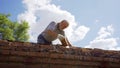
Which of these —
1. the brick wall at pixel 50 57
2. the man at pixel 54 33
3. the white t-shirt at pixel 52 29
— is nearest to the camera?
the brick wall at pixel 50 57

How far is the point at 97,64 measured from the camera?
6.51m

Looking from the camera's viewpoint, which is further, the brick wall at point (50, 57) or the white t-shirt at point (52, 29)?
the white t-shirt at point (52, 29)

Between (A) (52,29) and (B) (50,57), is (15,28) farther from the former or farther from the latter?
(B) (50,57)

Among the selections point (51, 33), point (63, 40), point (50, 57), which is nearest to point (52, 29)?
point (51, 33)

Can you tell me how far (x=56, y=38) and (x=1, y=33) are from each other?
19950mm

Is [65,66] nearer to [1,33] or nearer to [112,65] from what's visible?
[112,65]

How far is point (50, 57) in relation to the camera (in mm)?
5984

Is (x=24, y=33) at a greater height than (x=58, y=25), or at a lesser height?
greater

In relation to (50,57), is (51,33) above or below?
above

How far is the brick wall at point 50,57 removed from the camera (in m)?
5.69

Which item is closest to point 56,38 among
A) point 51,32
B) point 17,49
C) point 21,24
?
point 51,32

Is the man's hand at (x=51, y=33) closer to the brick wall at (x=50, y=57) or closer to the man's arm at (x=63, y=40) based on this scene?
the man's arm at (x=63, y=40)

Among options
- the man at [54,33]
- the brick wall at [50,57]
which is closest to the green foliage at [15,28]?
the man at [54,33]

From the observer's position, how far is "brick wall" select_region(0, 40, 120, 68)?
5691 millimetres
